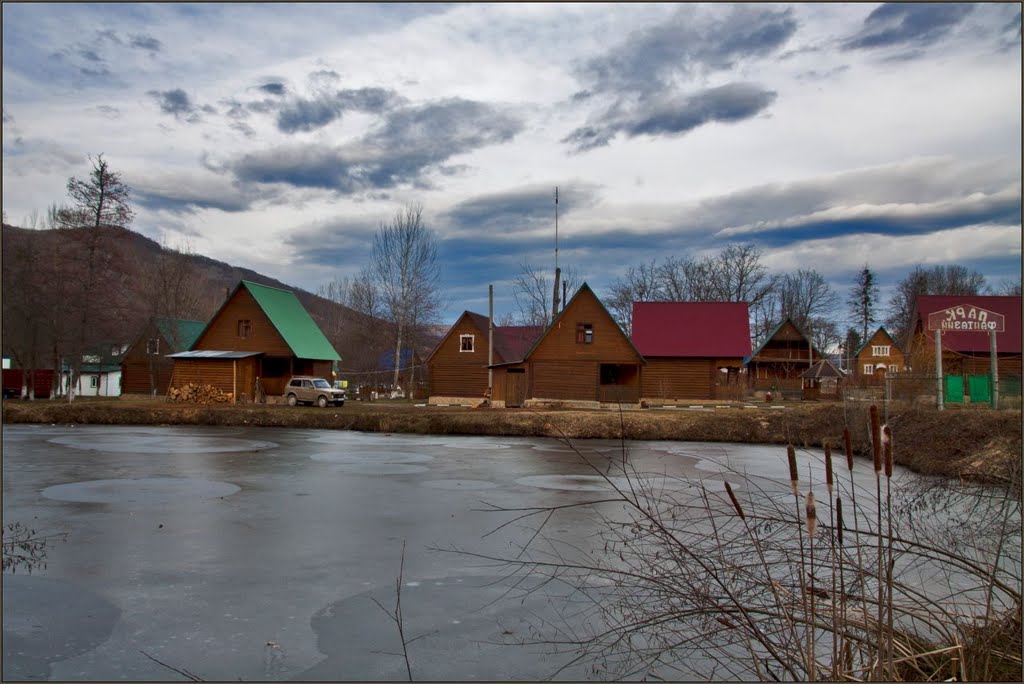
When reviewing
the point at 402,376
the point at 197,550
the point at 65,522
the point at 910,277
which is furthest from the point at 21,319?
the point at 910,277

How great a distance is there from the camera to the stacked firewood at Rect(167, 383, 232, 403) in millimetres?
42594

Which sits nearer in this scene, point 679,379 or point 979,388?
point 979,388

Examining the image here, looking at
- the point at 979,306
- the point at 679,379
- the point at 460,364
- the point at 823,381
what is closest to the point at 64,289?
the point at 460,364

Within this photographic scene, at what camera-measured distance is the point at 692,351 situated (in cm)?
4734

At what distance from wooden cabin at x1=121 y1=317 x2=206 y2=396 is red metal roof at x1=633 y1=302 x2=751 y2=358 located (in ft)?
112

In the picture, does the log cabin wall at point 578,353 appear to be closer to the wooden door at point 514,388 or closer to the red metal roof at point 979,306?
the wooden door at point 514,388

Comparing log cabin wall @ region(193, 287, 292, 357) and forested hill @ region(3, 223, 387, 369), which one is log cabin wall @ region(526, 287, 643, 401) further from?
forested hill @ region(3, 223, 387, 369)

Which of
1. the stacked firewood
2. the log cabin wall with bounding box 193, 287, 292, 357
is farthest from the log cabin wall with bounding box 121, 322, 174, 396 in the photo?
the stacked firewood

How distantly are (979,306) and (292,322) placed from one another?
43.8 m

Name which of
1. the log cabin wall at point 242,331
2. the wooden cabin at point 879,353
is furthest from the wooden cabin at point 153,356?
the wooden cabin at point 879,353

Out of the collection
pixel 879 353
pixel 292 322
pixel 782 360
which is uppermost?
pixel 292 322

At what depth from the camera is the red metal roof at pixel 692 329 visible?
47094mm

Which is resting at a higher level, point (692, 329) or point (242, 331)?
point (692, 329)

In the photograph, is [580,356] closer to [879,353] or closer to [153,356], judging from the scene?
[153,356]
